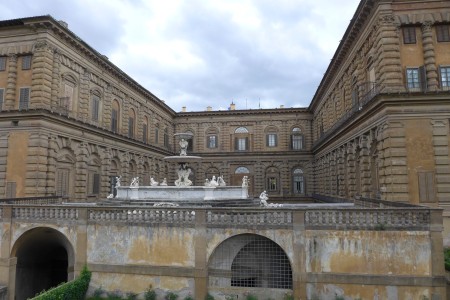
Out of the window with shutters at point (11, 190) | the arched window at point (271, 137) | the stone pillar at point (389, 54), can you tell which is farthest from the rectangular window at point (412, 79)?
the arched window at point (271, 137)

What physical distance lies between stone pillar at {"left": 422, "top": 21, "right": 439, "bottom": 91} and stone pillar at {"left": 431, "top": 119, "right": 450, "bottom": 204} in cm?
203

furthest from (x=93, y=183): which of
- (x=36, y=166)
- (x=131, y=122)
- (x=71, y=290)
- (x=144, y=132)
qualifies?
(x=71, y=290)

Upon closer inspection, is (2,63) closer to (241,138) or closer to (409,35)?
(409,35)

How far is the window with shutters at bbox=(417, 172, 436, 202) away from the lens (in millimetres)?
18766

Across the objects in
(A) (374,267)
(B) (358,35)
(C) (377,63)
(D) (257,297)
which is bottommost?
(D) (257,297)

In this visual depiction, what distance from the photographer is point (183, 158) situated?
22.3m

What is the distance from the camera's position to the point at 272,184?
1943 inches

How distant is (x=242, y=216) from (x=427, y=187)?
434 inches

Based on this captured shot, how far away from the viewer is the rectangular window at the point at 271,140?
50.1 metres

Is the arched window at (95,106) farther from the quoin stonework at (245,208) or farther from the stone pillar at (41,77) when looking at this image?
the stone pillar at (41,77)

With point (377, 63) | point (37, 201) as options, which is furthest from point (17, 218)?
point (377, 63)

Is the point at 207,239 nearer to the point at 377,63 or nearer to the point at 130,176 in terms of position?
the point at 377,63

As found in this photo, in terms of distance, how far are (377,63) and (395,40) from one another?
148 cm

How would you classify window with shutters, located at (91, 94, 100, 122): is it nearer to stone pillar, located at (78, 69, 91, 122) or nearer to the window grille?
stone pillar, located at (78, 69, 91, 122)
